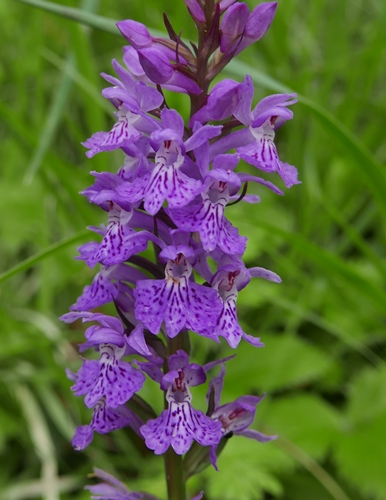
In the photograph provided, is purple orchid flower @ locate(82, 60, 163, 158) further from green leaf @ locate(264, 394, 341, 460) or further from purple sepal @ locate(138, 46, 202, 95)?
green leaf @ locate(264, 394, 341, 460)

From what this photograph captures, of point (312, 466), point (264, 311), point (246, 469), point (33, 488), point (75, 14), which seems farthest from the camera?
point (264, 311)

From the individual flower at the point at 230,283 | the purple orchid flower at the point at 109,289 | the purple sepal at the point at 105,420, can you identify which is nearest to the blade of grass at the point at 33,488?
the purple sepal at the point at 105,420

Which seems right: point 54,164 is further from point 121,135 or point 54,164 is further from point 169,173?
point 169,173

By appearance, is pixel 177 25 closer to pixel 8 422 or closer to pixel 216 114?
pixel 216 114

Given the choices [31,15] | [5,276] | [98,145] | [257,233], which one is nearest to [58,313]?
[257,233]

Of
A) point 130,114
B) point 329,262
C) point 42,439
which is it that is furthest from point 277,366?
point 130,114

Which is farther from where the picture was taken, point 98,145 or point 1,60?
point 1,60
